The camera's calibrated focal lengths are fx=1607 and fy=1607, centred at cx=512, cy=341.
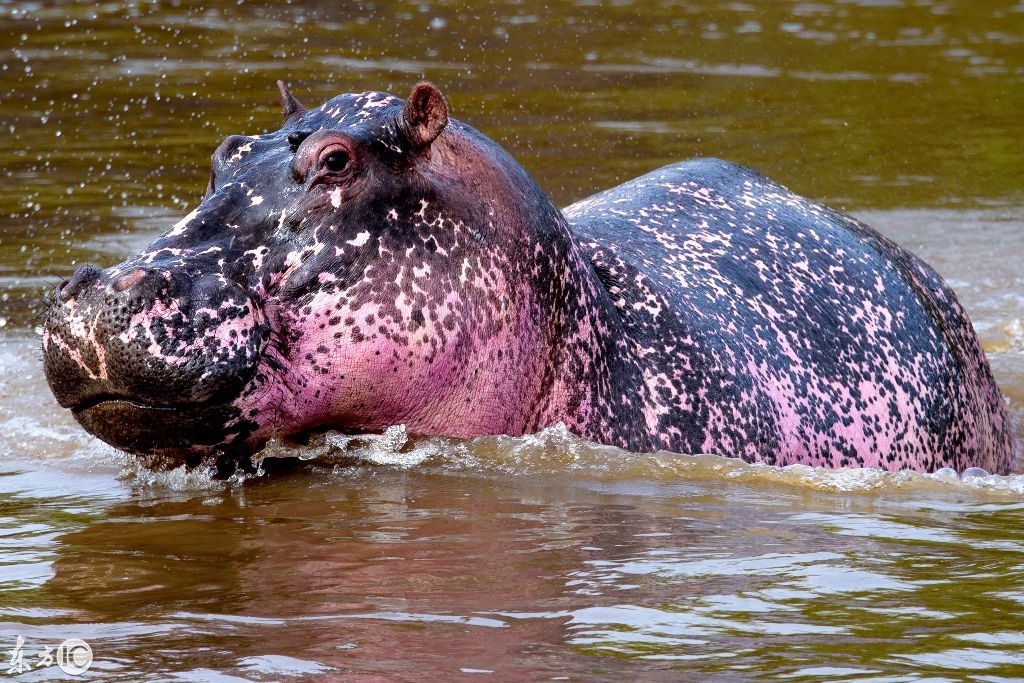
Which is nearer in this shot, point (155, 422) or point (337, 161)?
point (155, 422)

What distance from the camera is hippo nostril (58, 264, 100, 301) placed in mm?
4375

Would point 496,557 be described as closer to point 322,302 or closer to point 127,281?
point 322,302

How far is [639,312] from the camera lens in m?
5.43

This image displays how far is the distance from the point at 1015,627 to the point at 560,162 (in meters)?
9.05

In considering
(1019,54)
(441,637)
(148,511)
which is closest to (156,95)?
(1019,54)

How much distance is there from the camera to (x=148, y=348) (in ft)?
14.0

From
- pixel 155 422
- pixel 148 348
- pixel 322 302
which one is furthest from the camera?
pixel 322 302

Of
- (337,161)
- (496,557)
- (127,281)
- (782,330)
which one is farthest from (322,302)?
(782,330)

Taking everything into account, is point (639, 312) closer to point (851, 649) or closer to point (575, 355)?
point (575, 355)

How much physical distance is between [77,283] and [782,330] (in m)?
2.54

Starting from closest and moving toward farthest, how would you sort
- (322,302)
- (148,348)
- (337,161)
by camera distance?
(148,348) → (322,302) → (337,161)

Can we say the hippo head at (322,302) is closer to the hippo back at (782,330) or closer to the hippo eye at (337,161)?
the hippo eye at (337,161)

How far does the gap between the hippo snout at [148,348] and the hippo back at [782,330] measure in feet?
4.97

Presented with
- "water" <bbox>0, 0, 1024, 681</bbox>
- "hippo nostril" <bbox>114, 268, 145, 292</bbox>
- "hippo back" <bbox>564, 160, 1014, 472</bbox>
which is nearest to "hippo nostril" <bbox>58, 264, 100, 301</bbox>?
"hippo nostril" <bbox>114, 268, 145, 292</bbox>
